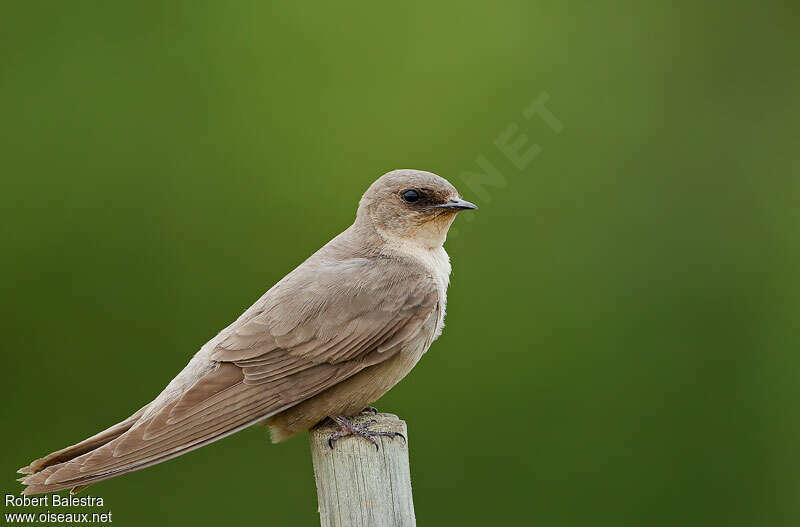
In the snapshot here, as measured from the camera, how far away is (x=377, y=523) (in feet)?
10.7

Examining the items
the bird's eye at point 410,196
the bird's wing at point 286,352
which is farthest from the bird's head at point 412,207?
the bird's wing at point 286,352

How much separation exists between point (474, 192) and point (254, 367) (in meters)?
2.26

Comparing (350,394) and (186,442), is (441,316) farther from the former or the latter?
(186,442)

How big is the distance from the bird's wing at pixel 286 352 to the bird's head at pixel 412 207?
23 cm

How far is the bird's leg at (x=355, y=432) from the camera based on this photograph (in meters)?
3.46

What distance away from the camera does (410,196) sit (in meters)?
4.19

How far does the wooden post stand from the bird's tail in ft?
2.45

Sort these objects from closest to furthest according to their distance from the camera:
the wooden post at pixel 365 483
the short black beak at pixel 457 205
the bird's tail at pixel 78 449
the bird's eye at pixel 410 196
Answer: the wooden post at pixel 365 483 < the bird's tail at pixel 78 449 < the short black beak at pixel 457 205 < the bird's eye at pixel 410 196

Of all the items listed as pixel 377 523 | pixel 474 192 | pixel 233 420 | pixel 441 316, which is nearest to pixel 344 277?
pixel 441 316

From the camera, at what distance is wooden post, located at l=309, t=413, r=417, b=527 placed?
3.28m

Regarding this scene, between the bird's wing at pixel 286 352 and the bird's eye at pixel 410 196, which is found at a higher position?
the bird's eye at pixel 410 196

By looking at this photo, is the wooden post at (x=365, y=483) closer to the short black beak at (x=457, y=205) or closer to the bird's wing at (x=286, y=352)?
the bird's wing at (x=286, y=352)

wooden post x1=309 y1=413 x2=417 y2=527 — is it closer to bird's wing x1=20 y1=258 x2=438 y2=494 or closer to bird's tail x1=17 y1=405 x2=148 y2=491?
bird's wing x1=20 y1=258 x2=438 y2=494

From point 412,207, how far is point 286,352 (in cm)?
88
